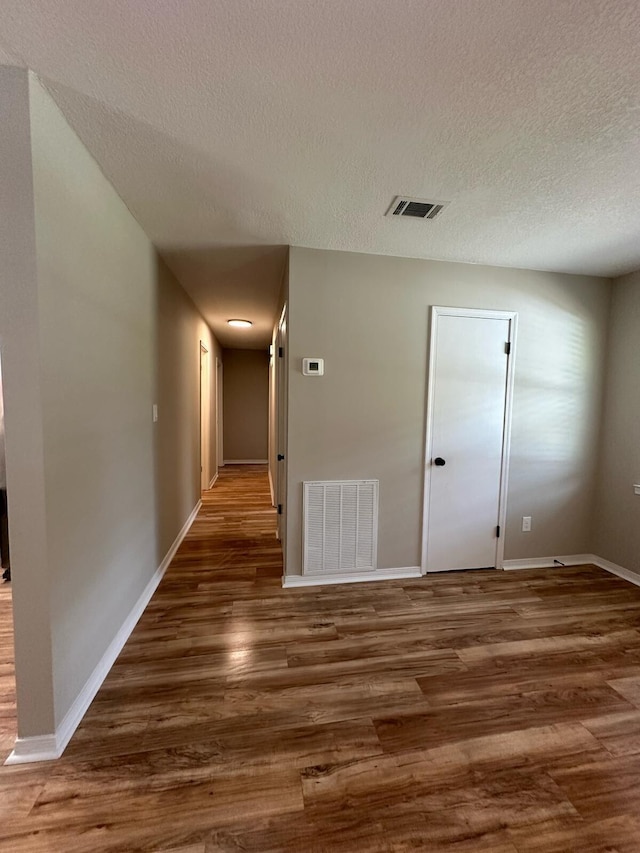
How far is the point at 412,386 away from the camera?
2611 millimetres

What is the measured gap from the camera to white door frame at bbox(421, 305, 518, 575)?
260 centimetres

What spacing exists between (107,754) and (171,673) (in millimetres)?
404

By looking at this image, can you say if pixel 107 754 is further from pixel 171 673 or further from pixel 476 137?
pixel 476 137

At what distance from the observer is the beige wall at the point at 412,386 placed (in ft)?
8.09

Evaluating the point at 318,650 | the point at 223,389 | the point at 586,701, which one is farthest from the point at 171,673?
the point at 223,389

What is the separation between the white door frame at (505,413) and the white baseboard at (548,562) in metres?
0.11

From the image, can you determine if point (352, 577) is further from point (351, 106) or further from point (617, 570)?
point (351, 106)

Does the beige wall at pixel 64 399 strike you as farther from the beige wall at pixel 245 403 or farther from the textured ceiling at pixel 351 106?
the beige wall at pixel 245 403

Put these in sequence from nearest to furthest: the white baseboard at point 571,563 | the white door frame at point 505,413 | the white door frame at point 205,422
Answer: the white door frame at point 505,413, the white baseboard at point 571,563, the white door frame at point 205,422

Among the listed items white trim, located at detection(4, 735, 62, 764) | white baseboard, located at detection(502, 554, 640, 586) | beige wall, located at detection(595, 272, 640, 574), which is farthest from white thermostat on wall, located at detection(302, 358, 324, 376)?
beige wall, located at detection(595, 272, 640, 574)

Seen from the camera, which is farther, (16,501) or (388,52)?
(16,501)

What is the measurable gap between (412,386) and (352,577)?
1.58 m

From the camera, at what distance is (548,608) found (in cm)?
229

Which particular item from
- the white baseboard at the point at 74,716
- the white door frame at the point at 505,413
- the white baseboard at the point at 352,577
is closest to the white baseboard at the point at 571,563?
the white door frame at the point at 505,413
